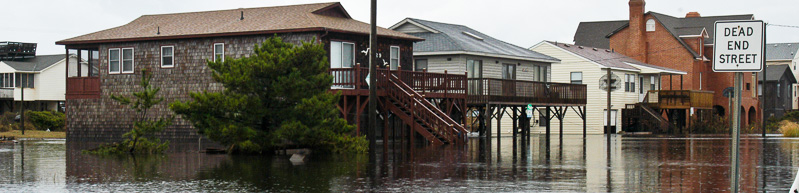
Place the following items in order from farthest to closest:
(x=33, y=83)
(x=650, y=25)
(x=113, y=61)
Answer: (x=33, y=83), (x=650, y=25), (x=113, y=61)

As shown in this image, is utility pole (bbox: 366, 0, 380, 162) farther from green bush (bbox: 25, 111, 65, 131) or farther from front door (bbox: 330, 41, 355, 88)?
green bush (bbox: 25, 111, 65, 131)

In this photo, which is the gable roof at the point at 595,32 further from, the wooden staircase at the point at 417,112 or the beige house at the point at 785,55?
the wooden staircase at the point at 417,112

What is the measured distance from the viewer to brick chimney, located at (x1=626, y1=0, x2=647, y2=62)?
7125 cm

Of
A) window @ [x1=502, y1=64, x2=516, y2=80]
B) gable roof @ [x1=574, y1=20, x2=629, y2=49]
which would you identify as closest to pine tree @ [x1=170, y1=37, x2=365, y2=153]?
window @ [x1=502, y1=64, x2=516, y2=80]

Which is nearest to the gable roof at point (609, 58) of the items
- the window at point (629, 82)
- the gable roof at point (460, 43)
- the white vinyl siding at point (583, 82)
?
the white vinyl siding at point (583, 82)

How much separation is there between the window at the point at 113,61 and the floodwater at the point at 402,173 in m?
11.8

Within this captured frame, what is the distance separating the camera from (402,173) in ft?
67.7

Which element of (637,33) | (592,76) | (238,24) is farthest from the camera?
(637,33)

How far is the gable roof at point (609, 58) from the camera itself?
62.8m

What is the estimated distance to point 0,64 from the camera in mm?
74000

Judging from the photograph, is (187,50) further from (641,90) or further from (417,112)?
(641,90)

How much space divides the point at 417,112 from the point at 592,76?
2851 cm

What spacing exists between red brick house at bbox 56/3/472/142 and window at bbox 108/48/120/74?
40 mm

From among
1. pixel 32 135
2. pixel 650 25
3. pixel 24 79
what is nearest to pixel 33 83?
pixel 24 79
